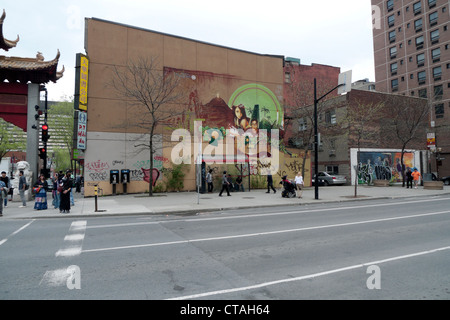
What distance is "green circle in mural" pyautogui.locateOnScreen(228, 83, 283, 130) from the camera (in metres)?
25.0

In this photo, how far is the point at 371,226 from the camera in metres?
8.73

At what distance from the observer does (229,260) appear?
5.48 m

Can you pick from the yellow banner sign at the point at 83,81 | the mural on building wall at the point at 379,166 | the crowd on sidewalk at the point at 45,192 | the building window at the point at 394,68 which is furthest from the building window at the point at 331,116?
the building window at the point at 394,68

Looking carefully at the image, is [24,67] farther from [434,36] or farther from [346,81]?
[434,36]

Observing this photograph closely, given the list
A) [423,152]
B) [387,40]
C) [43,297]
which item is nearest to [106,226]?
[43,297]

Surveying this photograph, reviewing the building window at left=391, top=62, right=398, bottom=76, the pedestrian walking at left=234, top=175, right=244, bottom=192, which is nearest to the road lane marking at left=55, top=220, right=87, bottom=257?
the pedestrian walking at left=234, top=175, right=244, bottom=192

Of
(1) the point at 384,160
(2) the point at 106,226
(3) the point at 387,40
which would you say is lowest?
(2) the point at 106,226

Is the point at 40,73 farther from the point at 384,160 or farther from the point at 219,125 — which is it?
the point at 384,160

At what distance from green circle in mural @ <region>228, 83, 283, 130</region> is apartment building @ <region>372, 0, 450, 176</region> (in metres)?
25.6

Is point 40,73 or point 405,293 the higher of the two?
point 40,73

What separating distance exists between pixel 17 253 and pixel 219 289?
4.88 meters

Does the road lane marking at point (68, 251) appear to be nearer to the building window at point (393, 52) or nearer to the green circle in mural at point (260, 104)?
the green circle in mural at point (260, 104)

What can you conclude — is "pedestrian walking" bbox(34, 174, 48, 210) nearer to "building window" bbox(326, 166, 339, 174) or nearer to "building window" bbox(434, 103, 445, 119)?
"building window" bbox(326, 166, 339, 174)

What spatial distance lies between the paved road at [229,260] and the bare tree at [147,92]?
39.6 ft
